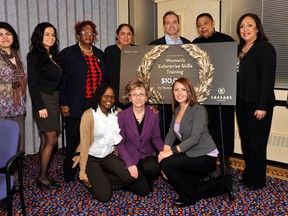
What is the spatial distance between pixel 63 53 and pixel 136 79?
76 centimetres

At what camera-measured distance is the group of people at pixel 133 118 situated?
2.88m

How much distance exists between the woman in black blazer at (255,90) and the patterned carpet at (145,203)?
0.70 ft

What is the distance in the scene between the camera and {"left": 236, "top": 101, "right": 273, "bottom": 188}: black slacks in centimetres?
303

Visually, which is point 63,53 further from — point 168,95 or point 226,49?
point 226,49

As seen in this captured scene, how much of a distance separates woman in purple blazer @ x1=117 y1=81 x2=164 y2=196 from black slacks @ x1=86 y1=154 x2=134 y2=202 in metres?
0.06

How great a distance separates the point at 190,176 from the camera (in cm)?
292

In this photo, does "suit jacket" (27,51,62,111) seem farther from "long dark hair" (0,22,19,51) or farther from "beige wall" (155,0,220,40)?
"beige wall" (155,0,220,40)

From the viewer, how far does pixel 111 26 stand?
5016 mm

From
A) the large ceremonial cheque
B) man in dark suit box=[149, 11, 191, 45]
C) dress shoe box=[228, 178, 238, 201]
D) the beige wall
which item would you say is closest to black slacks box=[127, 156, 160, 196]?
the large ceremonial cheque

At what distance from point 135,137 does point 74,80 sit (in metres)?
0.83

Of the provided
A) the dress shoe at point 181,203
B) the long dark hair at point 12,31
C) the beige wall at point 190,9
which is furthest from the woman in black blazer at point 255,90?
the long dark hair at point 12,31

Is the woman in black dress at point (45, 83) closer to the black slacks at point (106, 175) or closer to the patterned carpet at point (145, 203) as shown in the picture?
the patterned carpet at point (145, 203)

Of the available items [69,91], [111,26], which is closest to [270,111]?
[69,91]

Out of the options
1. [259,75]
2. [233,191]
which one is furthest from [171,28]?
[233,191]
